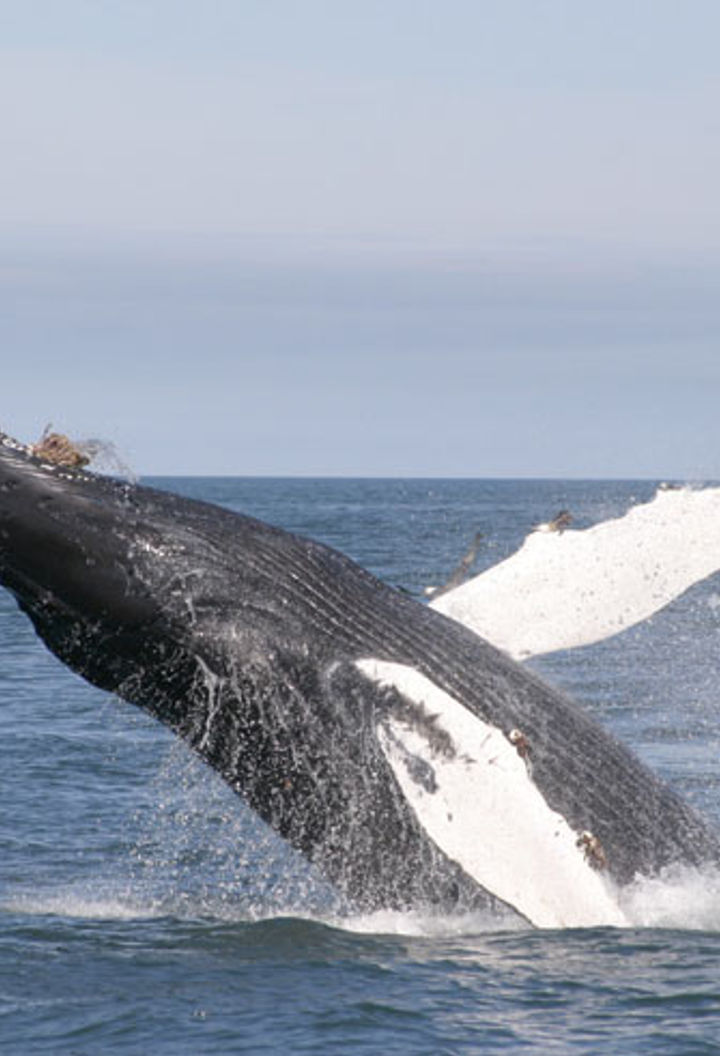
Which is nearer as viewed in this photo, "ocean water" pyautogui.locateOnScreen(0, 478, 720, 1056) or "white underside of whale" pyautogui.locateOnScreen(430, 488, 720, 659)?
"ocean water" pyautogui.locateOnScreen(0, 478, 720, 1056)

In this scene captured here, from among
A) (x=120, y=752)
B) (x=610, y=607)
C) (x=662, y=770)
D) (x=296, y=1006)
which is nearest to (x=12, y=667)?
(x=120, y=752)

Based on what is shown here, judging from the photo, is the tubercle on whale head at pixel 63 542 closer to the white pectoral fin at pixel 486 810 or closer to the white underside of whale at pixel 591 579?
the white pectoral fin at pixel 486 810

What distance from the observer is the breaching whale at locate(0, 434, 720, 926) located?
30.9ft

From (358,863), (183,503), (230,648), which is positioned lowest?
(358,863)

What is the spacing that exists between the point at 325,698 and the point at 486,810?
92cm

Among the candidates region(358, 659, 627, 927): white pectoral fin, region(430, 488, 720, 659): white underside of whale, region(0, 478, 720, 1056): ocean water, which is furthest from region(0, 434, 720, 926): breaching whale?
region(430, 488, 720, 659): white underside of whale

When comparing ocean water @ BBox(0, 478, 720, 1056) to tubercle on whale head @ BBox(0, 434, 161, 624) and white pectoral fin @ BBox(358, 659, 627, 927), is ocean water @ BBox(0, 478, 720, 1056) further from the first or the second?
tubercle on whale head @ BBox(0, 434, 161, 624)

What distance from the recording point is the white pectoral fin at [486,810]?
947 cm

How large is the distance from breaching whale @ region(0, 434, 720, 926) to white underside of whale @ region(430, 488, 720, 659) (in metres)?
1.33

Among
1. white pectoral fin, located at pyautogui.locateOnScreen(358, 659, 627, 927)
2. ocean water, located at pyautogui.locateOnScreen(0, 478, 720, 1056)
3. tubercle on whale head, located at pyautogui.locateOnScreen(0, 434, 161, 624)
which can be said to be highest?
tubercle on whale head, located at pyautogui.locateOnScreen(0, 434, 161, 624)

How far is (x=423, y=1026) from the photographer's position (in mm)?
9125

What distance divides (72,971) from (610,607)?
375 cm

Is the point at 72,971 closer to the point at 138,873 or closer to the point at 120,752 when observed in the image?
the point at 138,873

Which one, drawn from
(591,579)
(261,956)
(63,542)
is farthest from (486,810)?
(591,579)
